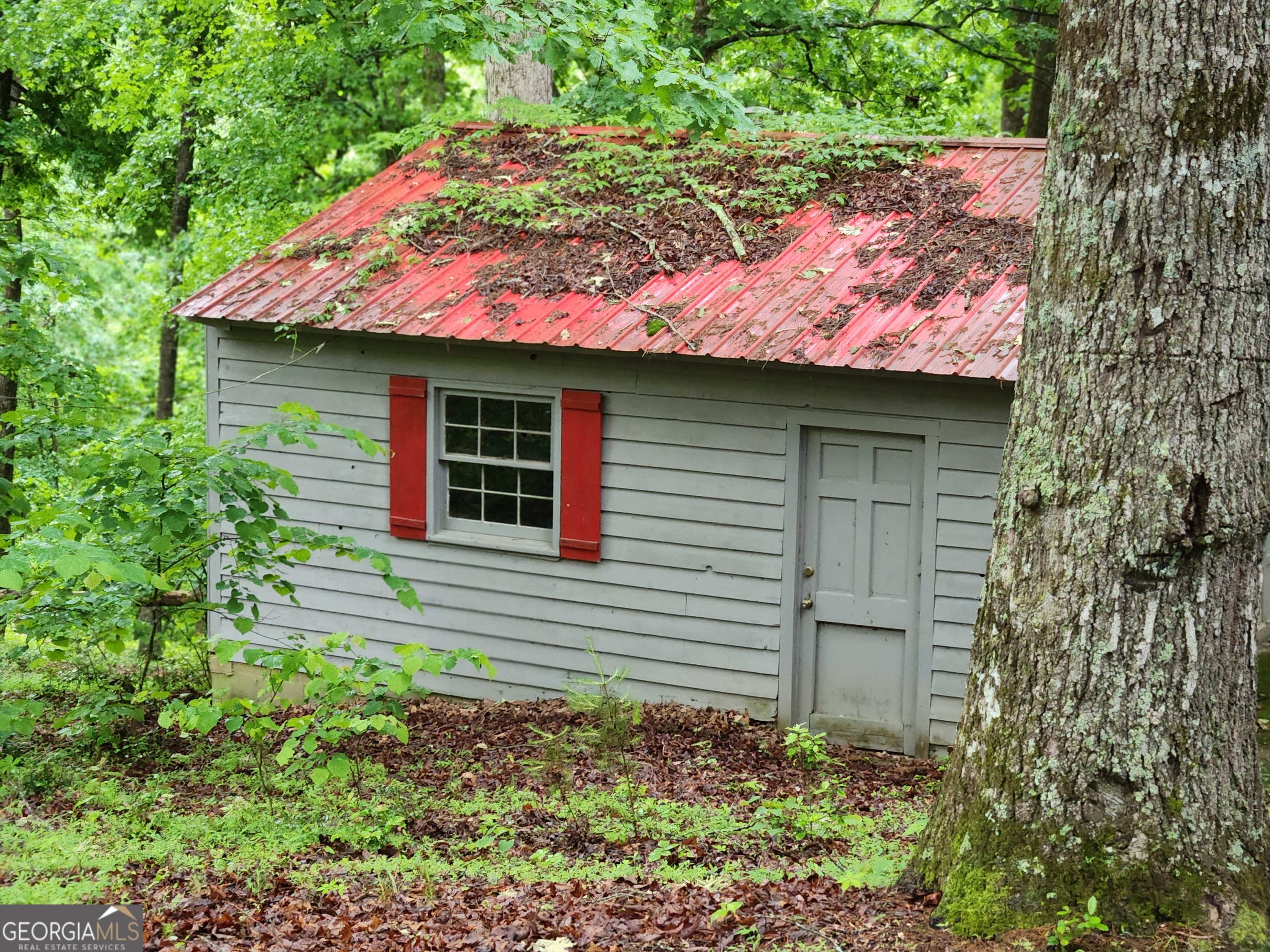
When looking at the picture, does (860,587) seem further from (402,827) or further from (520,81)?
(520,81)

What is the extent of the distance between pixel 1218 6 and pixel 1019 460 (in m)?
1.62

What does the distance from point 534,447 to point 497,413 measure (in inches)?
15.5

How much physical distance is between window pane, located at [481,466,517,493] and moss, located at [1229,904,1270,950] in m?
5.73

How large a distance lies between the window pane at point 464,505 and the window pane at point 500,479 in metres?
0.14

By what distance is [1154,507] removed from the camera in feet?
11.6

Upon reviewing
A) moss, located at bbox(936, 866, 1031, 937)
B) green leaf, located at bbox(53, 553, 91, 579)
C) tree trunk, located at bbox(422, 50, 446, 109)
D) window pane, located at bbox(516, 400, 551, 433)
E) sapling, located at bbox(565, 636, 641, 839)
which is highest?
tree trunk, located at bbox(422, 50, 446, 109)

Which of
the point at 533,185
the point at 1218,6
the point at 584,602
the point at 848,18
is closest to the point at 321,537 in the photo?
the point at 584,602

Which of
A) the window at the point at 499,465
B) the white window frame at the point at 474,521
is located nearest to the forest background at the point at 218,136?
the white window frame at the point at 474,521

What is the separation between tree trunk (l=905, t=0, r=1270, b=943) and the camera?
139 inches

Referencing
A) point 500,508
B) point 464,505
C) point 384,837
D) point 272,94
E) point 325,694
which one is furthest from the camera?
point 272,94

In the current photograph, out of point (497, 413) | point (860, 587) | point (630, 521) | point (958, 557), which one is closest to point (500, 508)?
point (497, 413)

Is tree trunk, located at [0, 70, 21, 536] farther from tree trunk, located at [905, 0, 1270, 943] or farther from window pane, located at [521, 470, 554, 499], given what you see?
tree trunk, located at [905, 0, 1270, 943]

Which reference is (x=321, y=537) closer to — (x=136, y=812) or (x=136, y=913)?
(x=136, y=812)

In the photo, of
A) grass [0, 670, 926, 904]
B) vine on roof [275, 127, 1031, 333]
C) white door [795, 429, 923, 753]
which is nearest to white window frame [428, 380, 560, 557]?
vine on roof [275, 127, 1031, 333]
